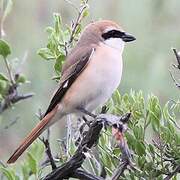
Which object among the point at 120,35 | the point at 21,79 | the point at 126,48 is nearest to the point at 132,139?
the point at 21,79

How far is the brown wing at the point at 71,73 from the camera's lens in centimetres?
220

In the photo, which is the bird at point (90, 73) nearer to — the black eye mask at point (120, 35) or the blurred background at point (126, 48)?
the black eye mask at point (120, 35)

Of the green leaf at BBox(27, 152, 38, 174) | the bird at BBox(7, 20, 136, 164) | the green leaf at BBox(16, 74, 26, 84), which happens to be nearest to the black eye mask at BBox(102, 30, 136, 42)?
the bird at BBox(7, 20, 136, 164)

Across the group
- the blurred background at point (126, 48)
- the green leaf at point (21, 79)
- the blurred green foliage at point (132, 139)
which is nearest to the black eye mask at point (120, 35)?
the blurred green foliage at point (132, 139)

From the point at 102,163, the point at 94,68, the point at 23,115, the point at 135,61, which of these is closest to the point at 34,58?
the point at 23,115

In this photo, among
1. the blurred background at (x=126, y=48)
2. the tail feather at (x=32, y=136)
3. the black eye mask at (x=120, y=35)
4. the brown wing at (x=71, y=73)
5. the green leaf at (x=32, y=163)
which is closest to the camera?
the green leaf at (x=32, y=163)

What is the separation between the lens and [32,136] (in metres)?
1.93

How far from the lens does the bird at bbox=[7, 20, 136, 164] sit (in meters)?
2.24

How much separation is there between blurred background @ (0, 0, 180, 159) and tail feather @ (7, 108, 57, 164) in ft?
4.59

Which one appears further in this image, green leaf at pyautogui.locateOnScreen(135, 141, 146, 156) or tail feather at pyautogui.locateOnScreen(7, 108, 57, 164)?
tail feather at pyautogui.locateOnScreen(7, 108, 57, 164)

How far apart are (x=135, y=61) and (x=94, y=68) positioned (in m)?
1.45

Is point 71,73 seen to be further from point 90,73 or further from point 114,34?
point 114,34

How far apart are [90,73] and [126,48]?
1.56m

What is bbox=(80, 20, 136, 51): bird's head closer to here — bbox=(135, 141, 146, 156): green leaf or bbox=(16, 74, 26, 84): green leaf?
bbox=(16, 74, 26, 84): green leaf
